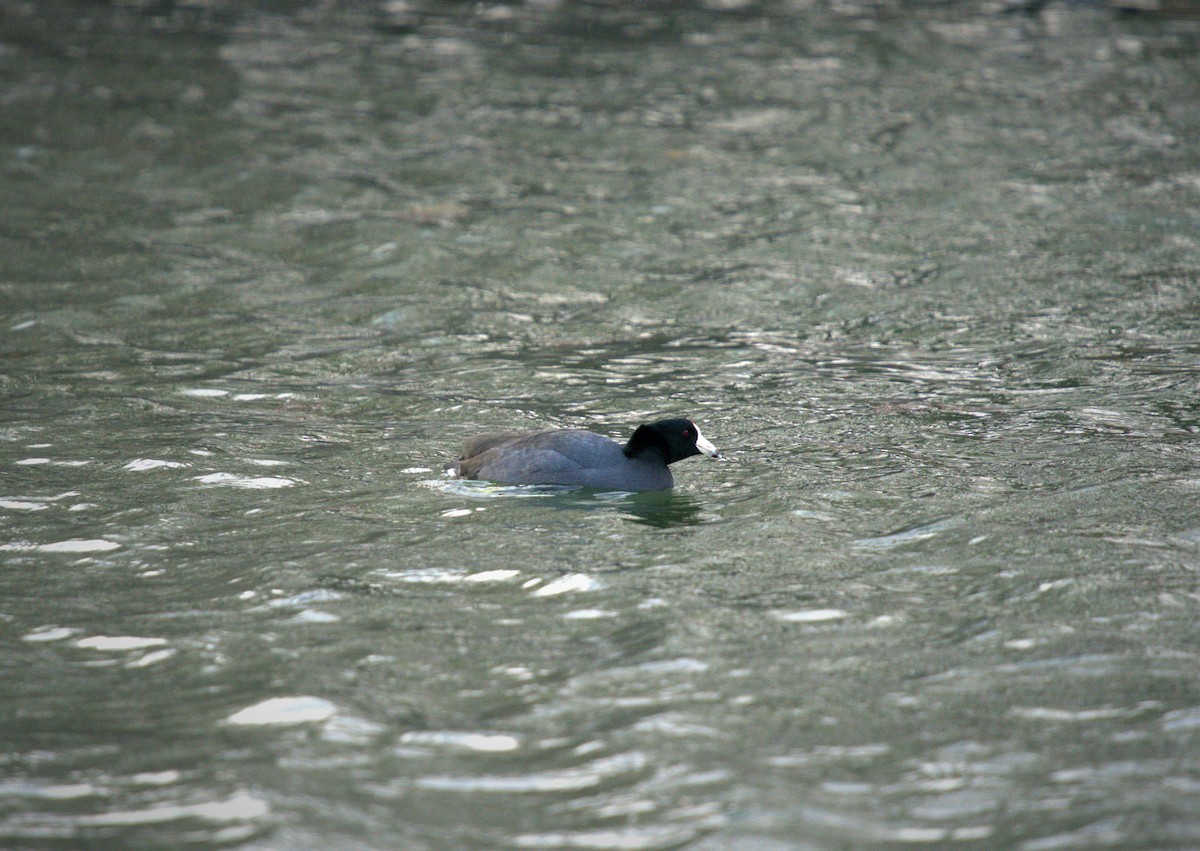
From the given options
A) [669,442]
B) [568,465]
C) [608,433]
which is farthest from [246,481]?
[669,442]

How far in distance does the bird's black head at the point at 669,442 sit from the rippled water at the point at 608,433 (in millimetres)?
253

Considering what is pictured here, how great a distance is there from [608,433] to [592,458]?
1.11 meters

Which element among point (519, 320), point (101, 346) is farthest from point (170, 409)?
point (519, 320)

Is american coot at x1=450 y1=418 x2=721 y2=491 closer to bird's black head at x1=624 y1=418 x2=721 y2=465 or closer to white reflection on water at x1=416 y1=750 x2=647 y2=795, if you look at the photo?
bird's black head at x1=624 y1=418 x2=721 y2=465

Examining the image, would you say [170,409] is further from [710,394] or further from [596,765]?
[596,765]

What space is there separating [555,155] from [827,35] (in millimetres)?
7558

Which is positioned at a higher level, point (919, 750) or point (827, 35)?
point (827, 35)

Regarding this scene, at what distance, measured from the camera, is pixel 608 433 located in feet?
30.3

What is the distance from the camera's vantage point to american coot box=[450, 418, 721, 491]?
812 cm

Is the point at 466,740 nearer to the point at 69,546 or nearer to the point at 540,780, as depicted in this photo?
the point at 540,780

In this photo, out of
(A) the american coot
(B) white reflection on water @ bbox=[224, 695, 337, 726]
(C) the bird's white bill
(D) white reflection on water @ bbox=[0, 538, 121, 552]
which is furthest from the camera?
(C) the bird's white bill

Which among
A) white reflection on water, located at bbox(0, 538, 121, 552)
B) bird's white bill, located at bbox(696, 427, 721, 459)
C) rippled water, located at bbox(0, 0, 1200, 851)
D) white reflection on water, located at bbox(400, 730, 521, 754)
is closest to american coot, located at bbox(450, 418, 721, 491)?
bird's white bill, located at bbox(696, 427, 721, 459)

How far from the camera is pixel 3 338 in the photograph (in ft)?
36.5

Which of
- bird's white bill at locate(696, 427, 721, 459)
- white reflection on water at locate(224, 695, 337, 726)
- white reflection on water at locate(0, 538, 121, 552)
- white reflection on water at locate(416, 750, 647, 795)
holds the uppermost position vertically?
white reflection on water at locate(0, 538, 121, 552)
